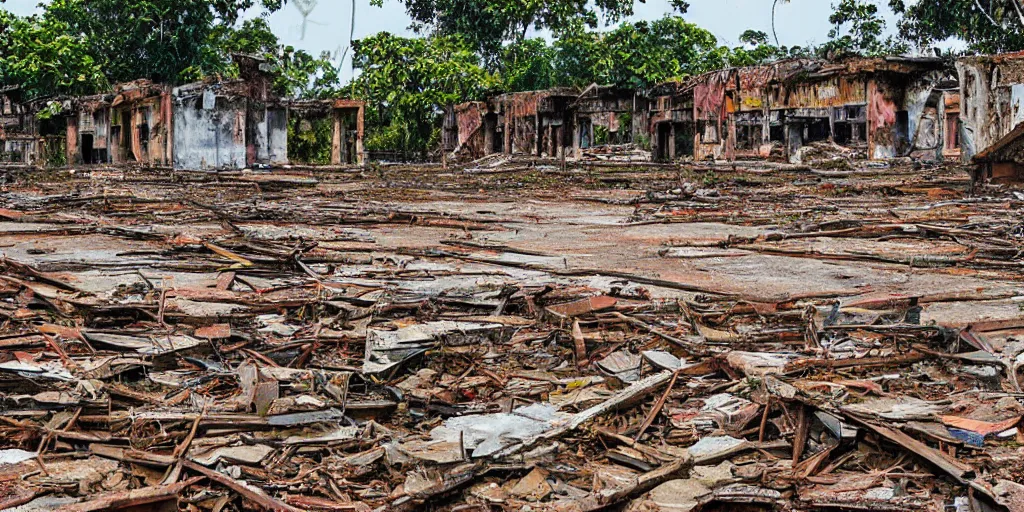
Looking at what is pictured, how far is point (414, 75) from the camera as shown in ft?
166

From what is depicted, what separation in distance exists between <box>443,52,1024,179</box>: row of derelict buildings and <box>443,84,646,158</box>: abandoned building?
5cm

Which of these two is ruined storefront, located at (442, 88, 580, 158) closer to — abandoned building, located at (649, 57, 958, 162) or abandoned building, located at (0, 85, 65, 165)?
abandoned building, located at (649, 57, 958, 162)

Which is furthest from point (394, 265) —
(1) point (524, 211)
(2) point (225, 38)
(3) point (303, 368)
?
(2) point (225, 38)

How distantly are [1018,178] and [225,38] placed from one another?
45.7 m

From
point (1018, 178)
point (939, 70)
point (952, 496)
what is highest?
point (939, 70)

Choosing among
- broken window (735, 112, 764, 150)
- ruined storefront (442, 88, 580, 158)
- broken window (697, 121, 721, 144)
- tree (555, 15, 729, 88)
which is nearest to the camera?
broken window (735, 112, 764, 150)

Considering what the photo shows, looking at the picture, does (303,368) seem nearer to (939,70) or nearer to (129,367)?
(129,367)

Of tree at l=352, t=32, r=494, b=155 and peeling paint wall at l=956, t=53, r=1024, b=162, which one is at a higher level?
tree at l=352, t=32, r=494, b=155

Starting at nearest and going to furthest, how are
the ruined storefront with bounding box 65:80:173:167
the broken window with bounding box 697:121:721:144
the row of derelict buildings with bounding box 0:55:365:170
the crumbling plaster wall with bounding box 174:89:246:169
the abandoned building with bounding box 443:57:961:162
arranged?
the crumbling plaster wall with bounding box 174:89:246:169
the row of derelict buildings with bounding box 0:55:365:170
the abandoned building with bounding box 443:57:961:162
the ruined storefront with bounding box 65:80:173:167
the broken window with bounding box 697:121:721:144

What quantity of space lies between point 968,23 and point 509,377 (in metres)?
52.0

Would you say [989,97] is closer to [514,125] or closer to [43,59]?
[514,125]

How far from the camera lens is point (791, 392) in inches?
183

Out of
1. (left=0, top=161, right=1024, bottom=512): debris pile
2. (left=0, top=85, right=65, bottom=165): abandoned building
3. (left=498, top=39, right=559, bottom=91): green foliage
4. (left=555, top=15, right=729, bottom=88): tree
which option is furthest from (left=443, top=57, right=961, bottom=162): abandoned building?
(left=0, top=161, right=1024, bottom=512): debris pile

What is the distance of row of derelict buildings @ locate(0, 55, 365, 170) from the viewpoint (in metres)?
35.9
